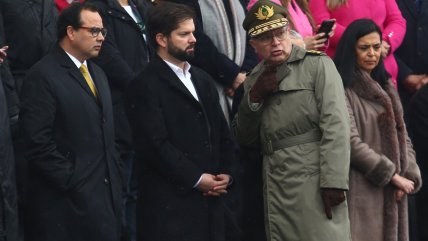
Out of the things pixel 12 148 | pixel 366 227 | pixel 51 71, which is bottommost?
pixel 366 227

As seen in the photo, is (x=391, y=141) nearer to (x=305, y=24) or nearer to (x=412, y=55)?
(x=305, y=24)

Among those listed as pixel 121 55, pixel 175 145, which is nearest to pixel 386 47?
pixel 121 55

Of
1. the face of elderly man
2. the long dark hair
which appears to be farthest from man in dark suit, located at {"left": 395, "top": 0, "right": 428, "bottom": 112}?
the face of elderly man

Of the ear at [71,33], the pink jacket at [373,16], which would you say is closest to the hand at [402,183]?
the pink jacket at [373,16]

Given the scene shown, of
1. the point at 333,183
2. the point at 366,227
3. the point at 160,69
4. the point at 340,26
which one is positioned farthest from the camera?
the point at 340,26

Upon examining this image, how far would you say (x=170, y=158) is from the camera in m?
6.85

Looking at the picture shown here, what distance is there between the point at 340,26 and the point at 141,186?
2869mm

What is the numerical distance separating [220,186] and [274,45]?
3.36 feet

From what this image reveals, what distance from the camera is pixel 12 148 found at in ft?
22.5

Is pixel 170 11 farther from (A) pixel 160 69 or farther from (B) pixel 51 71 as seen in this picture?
(B) pixel 51 71

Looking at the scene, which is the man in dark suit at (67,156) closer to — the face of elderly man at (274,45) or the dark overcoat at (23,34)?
the dark overcoat at (23,34)

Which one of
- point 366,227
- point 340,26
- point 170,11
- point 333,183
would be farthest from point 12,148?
point 340,26

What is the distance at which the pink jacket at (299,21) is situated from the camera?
8578mm

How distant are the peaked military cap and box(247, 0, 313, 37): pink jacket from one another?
59.7 inches
